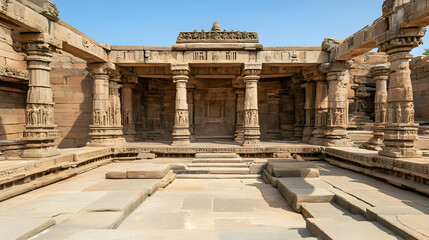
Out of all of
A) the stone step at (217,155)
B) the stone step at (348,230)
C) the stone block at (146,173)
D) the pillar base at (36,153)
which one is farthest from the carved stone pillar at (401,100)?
the pillar base at (36,153)

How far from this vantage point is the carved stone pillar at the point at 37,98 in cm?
625

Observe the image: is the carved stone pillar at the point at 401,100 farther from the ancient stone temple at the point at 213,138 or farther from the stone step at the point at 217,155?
the stone step at the point at 217,155

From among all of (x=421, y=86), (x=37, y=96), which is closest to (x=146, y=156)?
(x=37, y=96)

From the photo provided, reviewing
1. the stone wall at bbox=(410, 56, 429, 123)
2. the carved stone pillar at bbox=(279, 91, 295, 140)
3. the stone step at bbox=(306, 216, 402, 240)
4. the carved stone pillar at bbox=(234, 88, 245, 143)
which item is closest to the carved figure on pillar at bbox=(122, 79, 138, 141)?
the carved stone pillar at bbox=(234, 88, 245, 143)

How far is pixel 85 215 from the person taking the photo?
3.66 m

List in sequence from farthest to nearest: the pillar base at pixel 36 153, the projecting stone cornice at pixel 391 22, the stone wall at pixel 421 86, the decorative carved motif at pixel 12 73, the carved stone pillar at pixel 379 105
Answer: the stone wall at pixel 421 86 < the decorative carved motif at pixel 12 73 < the carved stone pillar at pixel 379 105 < the pillar base at pixel 36 153 < the projecting stone cornice at pixel 391 22

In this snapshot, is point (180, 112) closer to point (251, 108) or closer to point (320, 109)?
point (251, 108)

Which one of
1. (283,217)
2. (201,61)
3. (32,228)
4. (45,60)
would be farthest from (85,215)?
(201,61)

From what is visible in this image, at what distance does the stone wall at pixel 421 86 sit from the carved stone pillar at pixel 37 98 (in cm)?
1513

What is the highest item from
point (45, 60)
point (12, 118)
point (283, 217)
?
point (45, 60)

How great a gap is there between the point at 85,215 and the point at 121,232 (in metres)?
0.99

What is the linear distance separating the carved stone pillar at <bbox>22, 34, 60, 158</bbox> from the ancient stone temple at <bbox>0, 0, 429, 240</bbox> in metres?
0.03

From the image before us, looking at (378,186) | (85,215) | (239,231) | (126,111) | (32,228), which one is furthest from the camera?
(126,111)

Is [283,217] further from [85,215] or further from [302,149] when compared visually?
[302,149]
